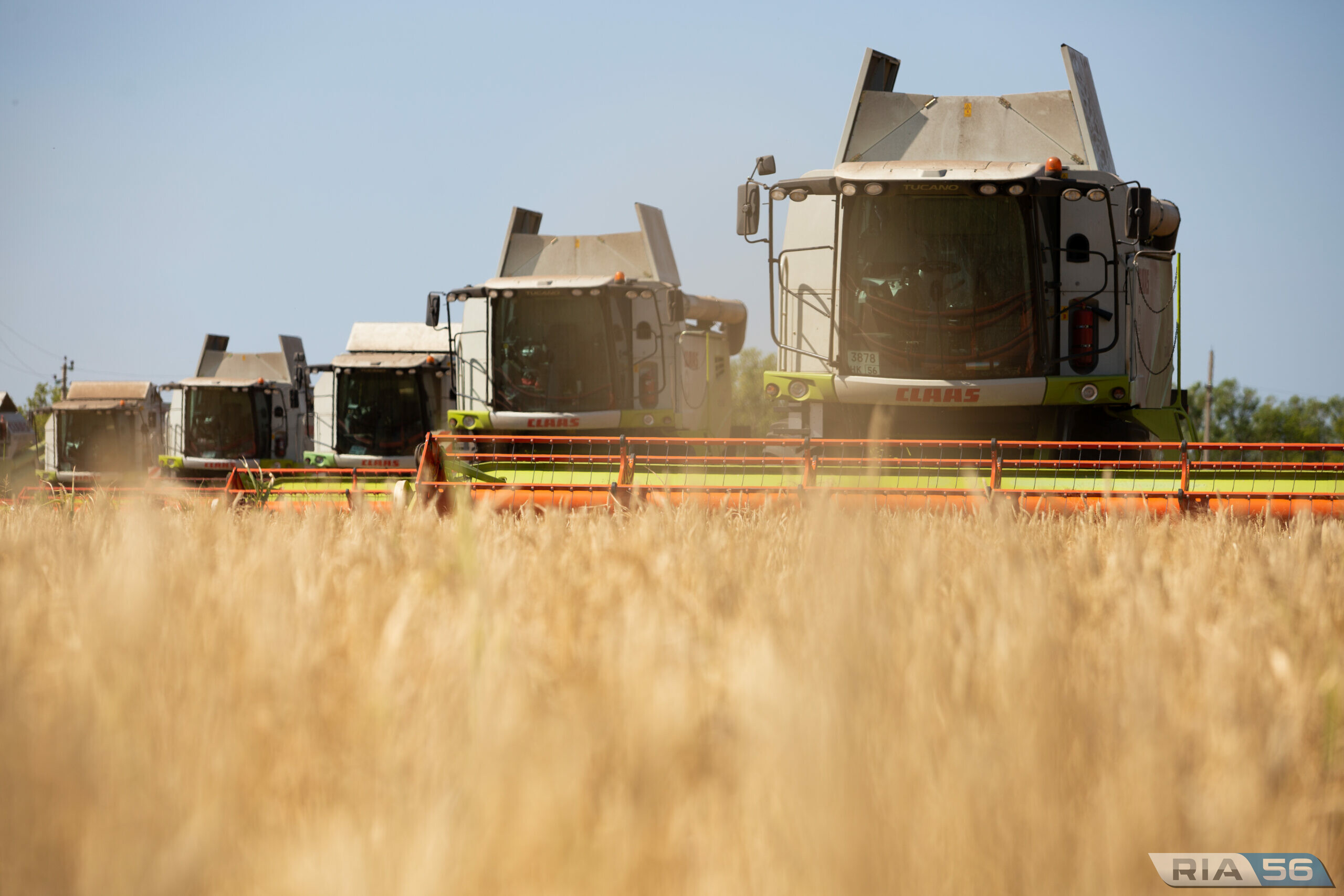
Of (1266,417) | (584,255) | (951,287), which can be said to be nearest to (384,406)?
(584,255)

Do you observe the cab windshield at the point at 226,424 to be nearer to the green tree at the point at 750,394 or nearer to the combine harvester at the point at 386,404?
the combine harvester at the point at 386,404

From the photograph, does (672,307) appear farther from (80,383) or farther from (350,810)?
(80,383)

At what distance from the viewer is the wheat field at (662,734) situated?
0.87 meters

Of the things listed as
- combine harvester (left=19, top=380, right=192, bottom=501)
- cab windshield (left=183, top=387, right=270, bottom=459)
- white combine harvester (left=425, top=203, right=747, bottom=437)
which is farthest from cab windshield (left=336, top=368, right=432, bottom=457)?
combine harvester (left=19, top=380, right=192, bottom=501)

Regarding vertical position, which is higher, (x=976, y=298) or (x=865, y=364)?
(x=976, y=298)

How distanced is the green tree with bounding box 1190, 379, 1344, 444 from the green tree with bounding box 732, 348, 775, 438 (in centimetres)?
5310

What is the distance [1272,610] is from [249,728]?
151cm

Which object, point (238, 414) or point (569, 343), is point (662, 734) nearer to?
point (569, 343)

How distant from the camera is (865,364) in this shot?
24.5 ft

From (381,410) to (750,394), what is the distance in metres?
26.9

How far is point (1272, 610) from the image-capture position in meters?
1.69

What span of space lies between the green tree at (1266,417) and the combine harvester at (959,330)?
8736cm

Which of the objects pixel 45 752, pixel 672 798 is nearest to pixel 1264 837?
pixel 672 798

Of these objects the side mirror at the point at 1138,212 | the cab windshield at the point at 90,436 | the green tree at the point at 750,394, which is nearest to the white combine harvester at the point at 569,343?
the green tree at the point at 750,394
